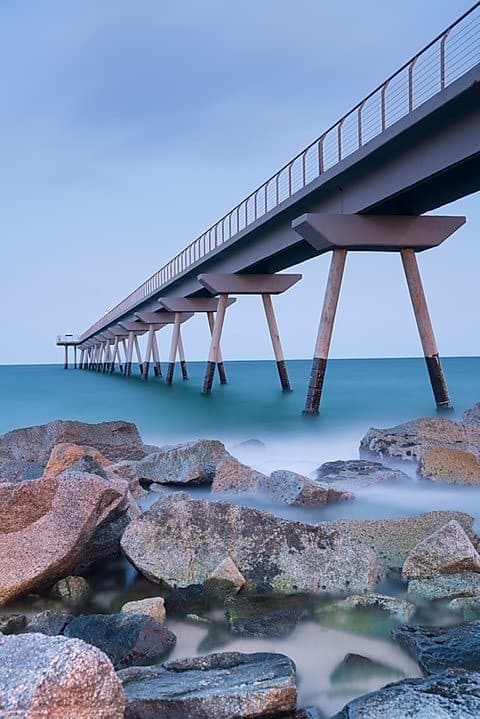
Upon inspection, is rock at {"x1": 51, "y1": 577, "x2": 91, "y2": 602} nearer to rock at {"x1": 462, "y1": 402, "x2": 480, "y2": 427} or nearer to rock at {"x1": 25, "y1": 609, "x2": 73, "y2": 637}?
rock at {"x1": 25, "y1": 609, "x2": 73, "y2": 637}

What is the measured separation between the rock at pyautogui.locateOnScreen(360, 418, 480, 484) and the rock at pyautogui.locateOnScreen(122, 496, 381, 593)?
3494 mm

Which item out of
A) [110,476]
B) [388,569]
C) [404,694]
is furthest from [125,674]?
[110,476]

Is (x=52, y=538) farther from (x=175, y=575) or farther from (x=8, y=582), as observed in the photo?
(x=175, y=575)

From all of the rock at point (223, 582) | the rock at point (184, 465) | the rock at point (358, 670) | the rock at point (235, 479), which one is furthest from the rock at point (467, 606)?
the rock at point (184, 465)

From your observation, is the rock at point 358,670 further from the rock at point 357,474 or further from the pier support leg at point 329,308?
the pier support leg at point 329,308

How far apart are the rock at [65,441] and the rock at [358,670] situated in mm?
6188

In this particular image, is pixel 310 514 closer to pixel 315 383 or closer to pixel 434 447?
pixel 434 447

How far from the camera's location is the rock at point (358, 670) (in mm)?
3072

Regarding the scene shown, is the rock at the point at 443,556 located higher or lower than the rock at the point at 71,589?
higher

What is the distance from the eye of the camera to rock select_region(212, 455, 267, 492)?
6844mm

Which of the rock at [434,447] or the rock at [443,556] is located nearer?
the rock at [443,556]

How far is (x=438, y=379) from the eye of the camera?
16781 millimetres

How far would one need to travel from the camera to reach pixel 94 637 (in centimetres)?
329

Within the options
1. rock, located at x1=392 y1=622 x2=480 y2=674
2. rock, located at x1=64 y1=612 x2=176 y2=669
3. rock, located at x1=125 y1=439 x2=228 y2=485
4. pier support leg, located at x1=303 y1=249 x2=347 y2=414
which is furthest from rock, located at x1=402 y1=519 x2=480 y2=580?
pier support leg, located at x1=303 y1=249 x2=347 y2=414
